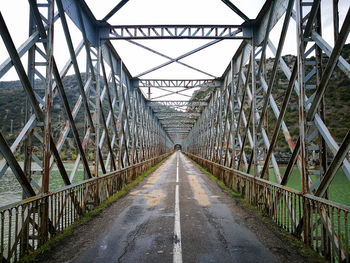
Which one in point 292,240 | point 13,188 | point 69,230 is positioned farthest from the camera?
point 13,188

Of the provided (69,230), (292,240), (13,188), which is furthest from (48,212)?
(13,188)

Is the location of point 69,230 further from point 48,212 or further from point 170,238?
point 170,238

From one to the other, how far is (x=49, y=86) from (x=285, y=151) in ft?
167

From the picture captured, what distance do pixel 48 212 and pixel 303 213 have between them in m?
5.03

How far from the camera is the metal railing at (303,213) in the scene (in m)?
3.98

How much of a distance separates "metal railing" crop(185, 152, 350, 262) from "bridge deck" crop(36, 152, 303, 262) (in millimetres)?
468

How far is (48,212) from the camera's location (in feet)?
17.2

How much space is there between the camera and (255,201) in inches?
330

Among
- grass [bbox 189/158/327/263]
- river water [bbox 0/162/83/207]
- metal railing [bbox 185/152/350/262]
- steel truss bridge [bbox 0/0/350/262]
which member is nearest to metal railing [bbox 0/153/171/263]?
steel truss bridge [bbox 0/0/350/262]

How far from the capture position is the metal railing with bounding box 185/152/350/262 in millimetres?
3980

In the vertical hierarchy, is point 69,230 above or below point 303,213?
below

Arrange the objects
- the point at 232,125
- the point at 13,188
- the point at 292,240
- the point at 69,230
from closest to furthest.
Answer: the point at 292,240 → the point at 69,230 → the point at 232,125 → the point at 13,188

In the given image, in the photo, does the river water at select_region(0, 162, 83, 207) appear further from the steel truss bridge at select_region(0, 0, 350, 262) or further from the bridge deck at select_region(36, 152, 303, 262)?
the bridge deck at select_region(36, 152, 303, 262)

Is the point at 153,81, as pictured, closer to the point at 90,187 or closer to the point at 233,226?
the point at 90,187
